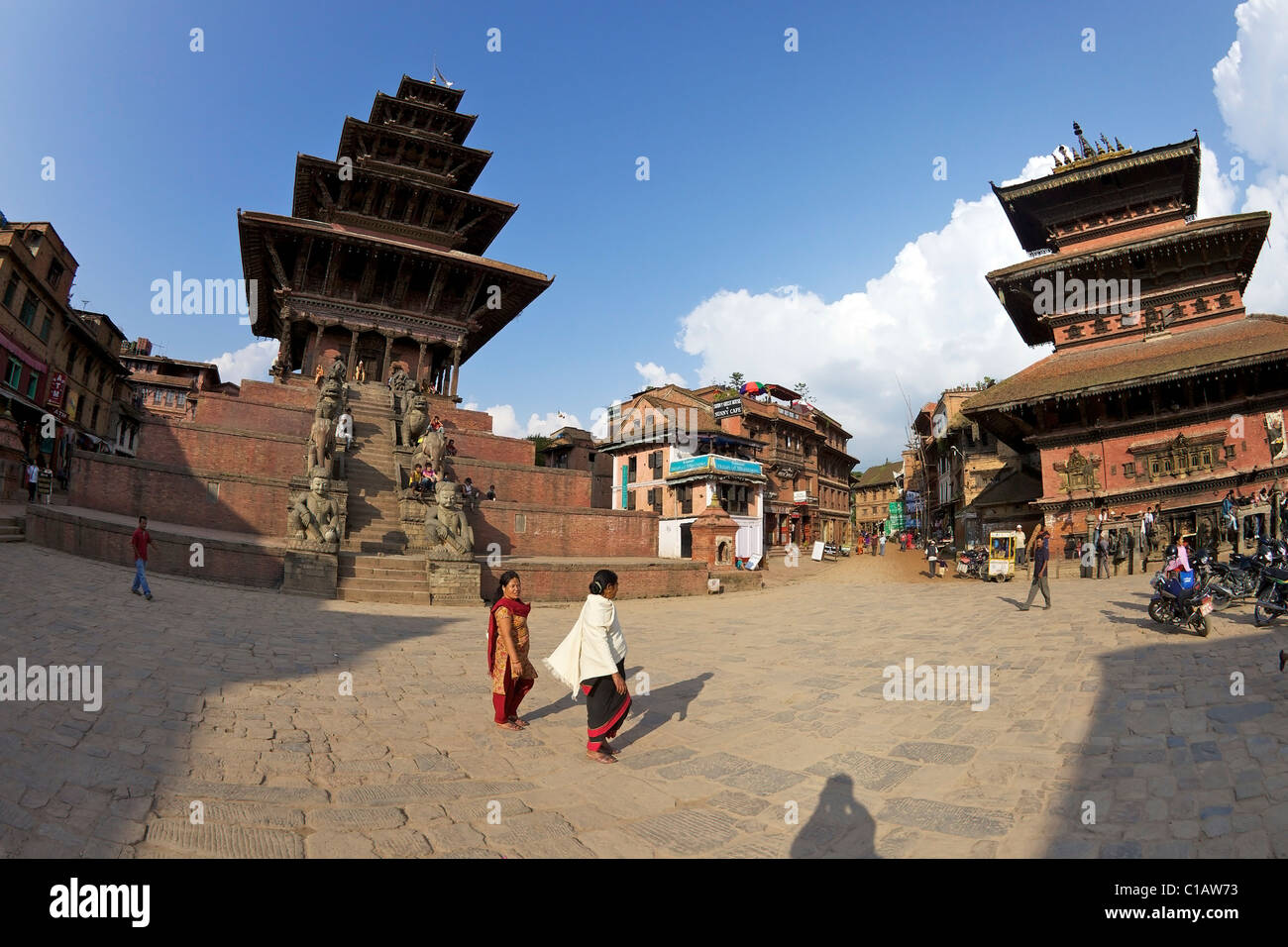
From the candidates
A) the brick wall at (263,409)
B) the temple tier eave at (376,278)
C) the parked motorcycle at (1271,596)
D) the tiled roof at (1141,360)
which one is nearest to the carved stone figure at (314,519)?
the brick wall at (263,409)

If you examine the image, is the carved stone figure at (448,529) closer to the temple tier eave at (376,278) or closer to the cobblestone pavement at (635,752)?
the cobblestone pavement at (635,752)

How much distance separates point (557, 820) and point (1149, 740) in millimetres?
4539

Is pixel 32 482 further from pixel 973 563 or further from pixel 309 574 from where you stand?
pixel 973 563

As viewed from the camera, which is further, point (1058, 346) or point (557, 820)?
A: point (1058, 346)

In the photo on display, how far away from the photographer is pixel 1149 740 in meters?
4.57

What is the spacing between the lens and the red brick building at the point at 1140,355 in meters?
18.9

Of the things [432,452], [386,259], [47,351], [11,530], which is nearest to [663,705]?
→ [432,452]

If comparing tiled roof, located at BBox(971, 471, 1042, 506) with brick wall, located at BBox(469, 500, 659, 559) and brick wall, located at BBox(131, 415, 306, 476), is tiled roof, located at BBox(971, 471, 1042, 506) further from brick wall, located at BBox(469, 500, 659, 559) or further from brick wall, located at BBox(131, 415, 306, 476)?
brick wall, located at BBox(131, 415, 306, 476)

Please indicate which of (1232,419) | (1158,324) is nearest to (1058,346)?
(1158,324)

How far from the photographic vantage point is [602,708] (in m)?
4.64

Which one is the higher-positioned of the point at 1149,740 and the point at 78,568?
the point at 78,568

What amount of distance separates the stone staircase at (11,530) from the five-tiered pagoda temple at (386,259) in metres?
11.9

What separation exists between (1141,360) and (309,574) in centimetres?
2752

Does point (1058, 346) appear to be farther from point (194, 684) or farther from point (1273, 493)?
point (194, 684)
